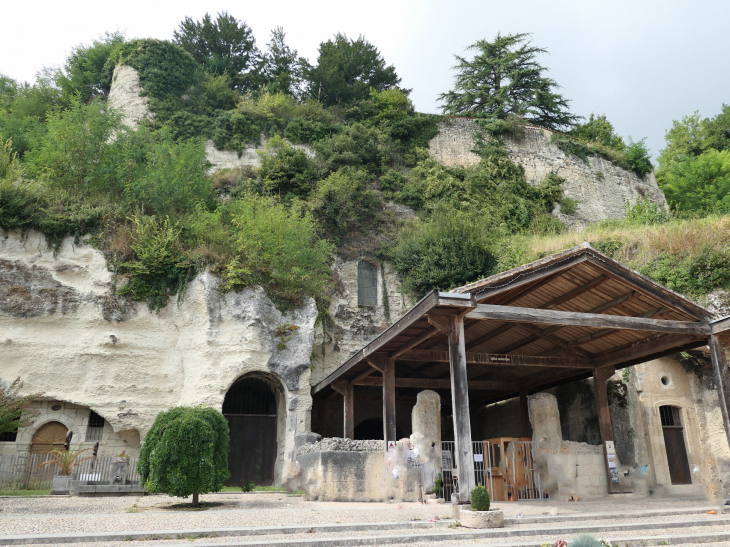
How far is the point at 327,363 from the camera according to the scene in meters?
18.4

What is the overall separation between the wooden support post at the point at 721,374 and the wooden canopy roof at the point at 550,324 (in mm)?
263

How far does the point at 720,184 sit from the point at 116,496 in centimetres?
2891

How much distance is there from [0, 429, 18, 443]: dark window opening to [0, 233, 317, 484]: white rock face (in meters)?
0.31

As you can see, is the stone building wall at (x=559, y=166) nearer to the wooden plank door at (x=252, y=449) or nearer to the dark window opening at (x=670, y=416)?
the dark window opening at (x=670, y=416)

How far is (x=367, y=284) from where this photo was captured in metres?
20.9

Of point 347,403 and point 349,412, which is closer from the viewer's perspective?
point 349,412

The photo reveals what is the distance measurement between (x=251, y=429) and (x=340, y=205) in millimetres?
9594

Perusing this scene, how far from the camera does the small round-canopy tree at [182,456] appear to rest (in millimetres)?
8453

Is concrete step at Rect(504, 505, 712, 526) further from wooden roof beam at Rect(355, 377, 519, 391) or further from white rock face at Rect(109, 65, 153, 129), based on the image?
white rock face at Rect(109, 65, 153, 129)

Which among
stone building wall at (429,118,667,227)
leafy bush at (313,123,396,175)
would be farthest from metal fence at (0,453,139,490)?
stone building wall at (429,118,667,227)

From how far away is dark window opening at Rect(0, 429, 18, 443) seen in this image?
1430 cm

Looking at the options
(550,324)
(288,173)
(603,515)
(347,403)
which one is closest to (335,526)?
(603,515)

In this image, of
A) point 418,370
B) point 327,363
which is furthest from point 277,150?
point 418,370

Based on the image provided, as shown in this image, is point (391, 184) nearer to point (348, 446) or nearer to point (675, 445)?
point (675, 445)
